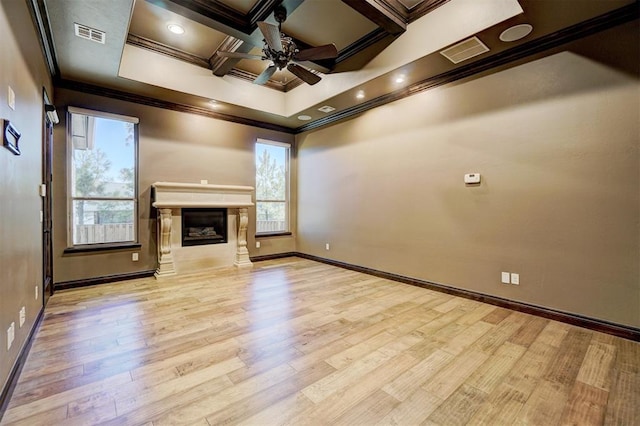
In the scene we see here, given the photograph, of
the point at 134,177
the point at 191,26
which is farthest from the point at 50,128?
the point at 191,26

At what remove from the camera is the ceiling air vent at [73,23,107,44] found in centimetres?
294

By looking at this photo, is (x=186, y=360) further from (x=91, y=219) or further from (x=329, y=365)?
(x=91, y=219)

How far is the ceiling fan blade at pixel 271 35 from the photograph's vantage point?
9.56 feet

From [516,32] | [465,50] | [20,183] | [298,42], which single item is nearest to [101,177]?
[20,183]

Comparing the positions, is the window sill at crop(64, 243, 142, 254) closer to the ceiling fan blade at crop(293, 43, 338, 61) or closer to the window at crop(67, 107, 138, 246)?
the window at crop(67, 107, 138, 246)

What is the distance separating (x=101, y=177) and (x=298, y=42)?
353 cm

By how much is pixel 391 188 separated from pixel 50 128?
4.75 metres

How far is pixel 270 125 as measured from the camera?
6.29 m

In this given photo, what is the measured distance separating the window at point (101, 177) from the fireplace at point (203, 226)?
759 mm

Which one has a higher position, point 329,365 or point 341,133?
point 341,133

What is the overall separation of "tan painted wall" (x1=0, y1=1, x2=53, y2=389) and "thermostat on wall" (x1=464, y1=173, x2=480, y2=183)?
4.26 m

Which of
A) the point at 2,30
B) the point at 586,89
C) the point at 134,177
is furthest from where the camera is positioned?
the point at 134,177

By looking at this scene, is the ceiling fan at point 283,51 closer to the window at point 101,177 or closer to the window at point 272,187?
the window at point 101,177

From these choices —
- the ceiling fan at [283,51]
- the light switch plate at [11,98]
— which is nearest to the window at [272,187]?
the ceiling fan at [283,51]
